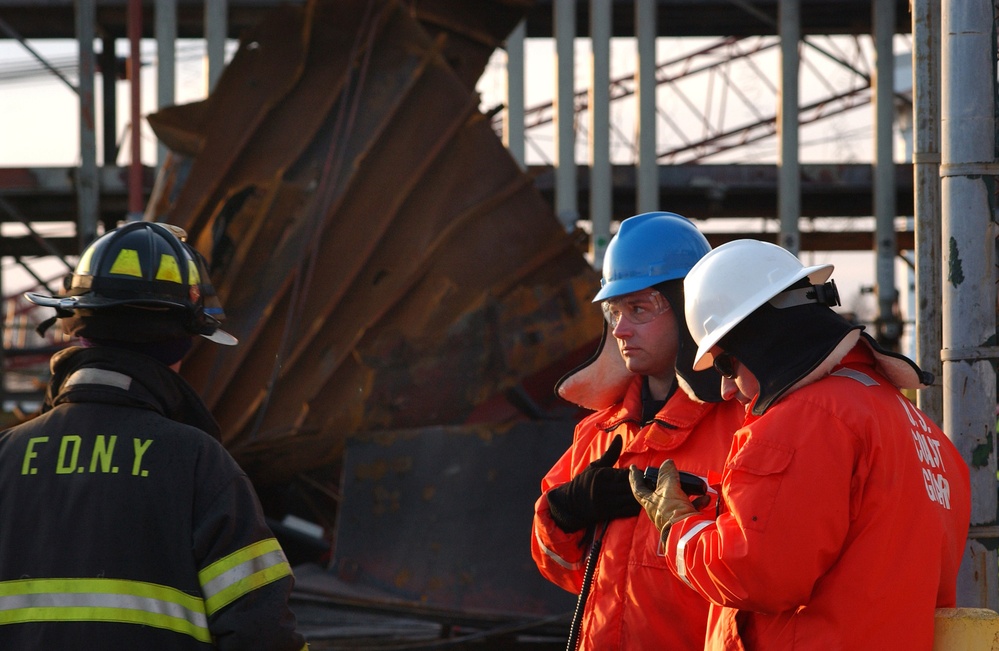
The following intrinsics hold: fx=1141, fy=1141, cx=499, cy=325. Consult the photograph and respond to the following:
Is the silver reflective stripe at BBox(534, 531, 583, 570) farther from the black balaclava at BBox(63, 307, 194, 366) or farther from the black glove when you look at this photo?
the black balaclava at BBox(63, 307, 194, 366)

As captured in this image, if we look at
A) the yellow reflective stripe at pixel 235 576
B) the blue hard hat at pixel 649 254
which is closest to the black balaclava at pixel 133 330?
the yellow reflective stripe at pixel 235 576

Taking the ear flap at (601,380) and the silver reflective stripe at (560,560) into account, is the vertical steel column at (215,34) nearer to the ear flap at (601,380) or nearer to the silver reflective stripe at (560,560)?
the ear flap at (601,380)

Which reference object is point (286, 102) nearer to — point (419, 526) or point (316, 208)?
point (316, 208)

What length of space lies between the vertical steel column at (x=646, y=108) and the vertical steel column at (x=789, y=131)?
64.5 inches

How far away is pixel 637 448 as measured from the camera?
296 centimetres

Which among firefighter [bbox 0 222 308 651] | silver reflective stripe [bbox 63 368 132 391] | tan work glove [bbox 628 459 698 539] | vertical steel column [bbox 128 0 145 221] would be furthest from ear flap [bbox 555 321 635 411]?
vertical steel column [bbox 128 0 145 221]

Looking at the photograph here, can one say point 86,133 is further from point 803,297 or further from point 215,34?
point 803,297

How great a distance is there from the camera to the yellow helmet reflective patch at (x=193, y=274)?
2669mm

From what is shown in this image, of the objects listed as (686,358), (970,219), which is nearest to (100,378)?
(686,358)

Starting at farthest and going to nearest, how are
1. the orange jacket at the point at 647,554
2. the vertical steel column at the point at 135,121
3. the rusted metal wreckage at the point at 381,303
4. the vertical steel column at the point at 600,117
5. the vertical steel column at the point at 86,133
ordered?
the vertical steel column at the point at 600,117 → the vertical steel column at the point at 86,133 → the vertical steel column at the point at 135,121 → the rusted metal wreckage at the point at 381,303 → the orange jacket at the point at 647,554

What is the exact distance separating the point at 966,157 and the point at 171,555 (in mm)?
2554

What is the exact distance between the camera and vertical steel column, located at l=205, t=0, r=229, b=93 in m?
14.1

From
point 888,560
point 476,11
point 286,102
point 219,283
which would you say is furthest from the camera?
point 476,11

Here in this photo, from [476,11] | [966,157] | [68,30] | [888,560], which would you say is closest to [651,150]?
[476,11]
